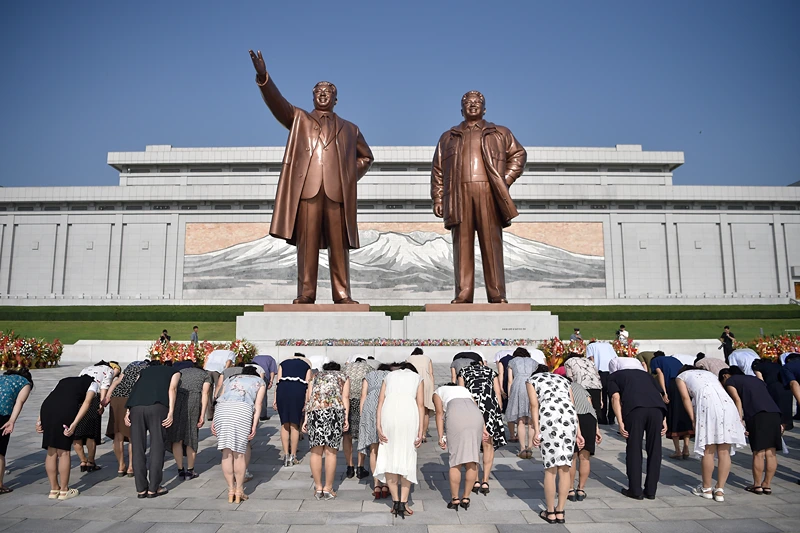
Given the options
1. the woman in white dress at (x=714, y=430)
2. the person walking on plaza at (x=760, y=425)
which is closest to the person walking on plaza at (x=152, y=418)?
the woman in white dress at (x=714, y=430)

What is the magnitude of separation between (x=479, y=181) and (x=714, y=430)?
28.0ft

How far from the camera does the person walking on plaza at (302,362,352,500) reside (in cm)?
466

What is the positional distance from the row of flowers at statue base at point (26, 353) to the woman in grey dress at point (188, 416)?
396 inches

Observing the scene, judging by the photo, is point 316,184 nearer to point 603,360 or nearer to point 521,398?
point 603,360

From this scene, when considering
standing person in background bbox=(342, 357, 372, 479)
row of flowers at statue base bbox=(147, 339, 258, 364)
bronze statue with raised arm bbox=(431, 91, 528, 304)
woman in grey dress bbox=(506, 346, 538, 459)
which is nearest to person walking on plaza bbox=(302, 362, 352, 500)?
standing person in background bbox=(342, 357, 372, 479)

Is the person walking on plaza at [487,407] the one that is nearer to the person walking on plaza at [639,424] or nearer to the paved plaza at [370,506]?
the paved plaza at [370,506]

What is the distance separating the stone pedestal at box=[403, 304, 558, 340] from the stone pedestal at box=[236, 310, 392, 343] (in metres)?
1.46

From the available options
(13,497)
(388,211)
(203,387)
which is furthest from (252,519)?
(388,211)

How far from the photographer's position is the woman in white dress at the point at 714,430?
4594 mm

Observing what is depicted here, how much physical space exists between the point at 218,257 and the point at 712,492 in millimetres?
30406

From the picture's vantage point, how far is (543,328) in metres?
12.8

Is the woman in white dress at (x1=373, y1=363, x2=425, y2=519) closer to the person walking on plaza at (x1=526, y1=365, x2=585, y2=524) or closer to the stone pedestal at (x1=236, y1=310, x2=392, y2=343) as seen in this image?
the person walking on plaza at (x1=526, y1=365, x2=585, y2=524)

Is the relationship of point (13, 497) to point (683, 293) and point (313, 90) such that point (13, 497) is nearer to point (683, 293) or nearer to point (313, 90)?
point (313, 90)

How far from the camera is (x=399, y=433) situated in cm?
431
